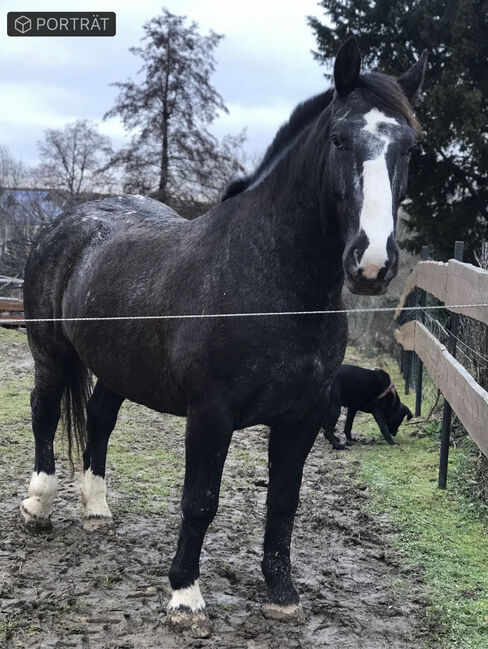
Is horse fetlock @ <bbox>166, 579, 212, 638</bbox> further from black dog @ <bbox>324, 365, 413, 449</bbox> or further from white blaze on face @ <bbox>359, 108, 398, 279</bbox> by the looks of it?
black dog @ <bbox>324, 365, 413, 449</bbox>

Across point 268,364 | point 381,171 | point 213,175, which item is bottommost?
point 268,364

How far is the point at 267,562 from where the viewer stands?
3.31 meters

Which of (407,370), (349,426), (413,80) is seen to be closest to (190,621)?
(413,80)

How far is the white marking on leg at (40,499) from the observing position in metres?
4.11

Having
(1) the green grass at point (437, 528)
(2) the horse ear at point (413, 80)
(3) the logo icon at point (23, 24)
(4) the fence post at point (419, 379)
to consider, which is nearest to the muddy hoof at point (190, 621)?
(1) the green grass at point (437, 528)

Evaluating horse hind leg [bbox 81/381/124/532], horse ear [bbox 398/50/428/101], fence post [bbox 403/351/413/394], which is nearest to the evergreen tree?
fence post [bbox 403/351/413/394]

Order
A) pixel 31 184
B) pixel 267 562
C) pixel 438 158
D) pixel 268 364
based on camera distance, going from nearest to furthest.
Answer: pixel 268 364, pixel 267 562, pixel 438 158, pixel 31 184

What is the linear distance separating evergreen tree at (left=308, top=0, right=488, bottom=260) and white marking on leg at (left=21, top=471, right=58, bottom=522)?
10532mm

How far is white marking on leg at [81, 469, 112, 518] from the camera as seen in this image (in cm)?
421

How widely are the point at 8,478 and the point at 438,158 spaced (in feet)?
39.4

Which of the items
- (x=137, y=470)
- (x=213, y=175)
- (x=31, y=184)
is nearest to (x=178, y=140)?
(x=213, y=175)

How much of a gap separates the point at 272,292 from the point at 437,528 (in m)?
2.40

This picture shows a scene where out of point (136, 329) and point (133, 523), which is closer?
point (136, 329)

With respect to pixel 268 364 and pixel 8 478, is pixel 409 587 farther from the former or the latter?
pixel 8 478
